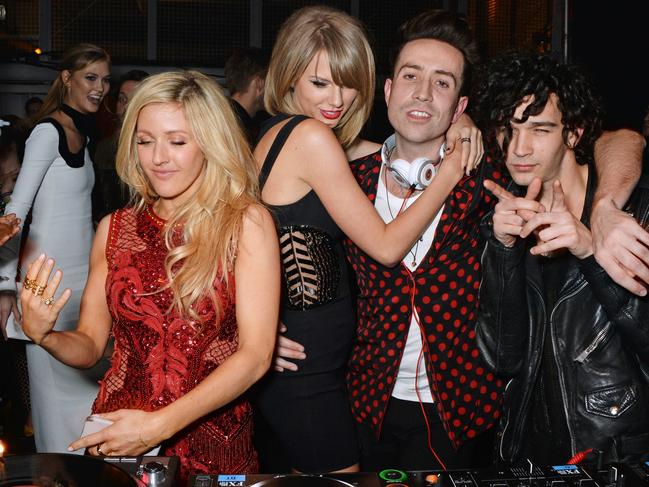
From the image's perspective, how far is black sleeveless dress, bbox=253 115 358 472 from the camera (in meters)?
1.92

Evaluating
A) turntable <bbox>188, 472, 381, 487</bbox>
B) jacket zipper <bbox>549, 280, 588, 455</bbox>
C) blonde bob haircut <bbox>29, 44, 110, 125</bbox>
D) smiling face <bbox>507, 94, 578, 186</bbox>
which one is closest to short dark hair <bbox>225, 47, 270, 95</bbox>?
blonde bob haircut <bbox>29, 44, 110, 125</bbox>

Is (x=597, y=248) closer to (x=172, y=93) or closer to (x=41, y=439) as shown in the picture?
(x=172, y=93)

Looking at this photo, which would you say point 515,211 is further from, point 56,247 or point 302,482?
point 56,247

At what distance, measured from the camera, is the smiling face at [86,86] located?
344 cm

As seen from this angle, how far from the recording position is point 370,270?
6.66 ft

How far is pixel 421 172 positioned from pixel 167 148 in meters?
0.69

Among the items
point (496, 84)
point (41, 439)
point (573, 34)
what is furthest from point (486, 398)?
point (573, 34)

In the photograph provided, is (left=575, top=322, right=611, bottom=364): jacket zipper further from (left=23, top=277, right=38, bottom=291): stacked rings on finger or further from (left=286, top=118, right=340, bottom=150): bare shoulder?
(left=23, top=277, right=38, bottom=291): stacked rings on finger

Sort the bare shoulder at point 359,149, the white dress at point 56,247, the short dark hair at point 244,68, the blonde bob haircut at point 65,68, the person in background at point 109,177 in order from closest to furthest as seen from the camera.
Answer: the bare shoulder at point 359,149
the white dress at point 56,247
the blonde bob haircut at point 65,68
the person in background at point 109,177
the short dark hair at point 244,68

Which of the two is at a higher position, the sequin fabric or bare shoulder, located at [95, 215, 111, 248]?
bare shoulder, located at [95, 215, 111, 248]

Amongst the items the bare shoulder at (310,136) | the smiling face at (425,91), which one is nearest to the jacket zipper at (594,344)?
the smiling face at (425,91)

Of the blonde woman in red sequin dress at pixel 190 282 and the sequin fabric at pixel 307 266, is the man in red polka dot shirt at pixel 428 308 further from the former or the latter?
the blonde woman in red sequin dress at pixel 190 282

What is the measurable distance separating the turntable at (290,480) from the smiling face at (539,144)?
2.99ft

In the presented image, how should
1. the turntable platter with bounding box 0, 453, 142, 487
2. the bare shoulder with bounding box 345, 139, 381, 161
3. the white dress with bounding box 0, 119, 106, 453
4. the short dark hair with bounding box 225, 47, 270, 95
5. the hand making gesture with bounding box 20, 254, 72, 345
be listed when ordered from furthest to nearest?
the short dark hair with bounding box 225, 47, 270, 95, the white dress with bounding box 0, 119, 106, 453, the bare shoulder with bounding box 345, 139, 381, 161, the hand making gesture with bounding box 20, 254, 72, 345, the turntable platter with bounding box 0, 453, 142, 487
